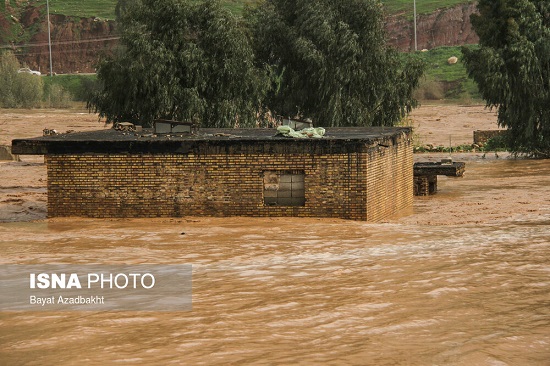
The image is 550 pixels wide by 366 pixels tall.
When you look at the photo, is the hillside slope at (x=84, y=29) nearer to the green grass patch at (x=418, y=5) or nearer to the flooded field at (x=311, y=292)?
the green grass patch at (x=418, y=5)

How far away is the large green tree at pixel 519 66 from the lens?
43.9 metres

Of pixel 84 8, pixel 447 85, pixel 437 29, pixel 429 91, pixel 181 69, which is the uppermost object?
pixel 84 8

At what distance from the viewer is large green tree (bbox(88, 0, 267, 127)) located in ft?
123

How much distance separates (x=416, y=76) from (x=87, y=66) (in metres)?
72.6

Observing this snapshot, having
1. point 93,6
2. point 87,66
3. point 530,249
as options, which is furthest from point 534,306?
point 93,6

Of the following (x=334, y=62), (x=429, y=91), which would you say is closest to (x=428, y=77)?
(x=429, y=91)

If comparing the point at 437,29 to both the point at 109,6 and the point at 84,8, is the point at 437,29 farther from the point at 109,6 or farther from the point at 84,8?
the point at 84,8

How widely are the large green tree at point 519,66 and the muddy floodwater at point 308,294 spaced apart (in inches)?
833

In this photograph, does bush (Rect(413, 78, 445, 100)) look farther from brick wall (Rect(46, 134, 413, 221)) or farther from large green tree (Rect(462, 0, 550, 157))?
brick wall (Rect(46, 134, 413, 221))

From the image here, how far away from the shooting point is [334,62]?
4112 centimetres

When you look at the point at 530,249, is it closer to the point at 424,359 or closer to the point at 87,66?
the point at 424,359

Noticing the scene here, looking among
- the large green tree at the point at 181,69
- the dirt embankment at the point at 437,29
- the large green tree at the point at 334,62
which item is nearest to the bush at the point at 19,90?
the large green tree at the point at 334,62

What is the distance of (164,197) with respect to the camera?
75.9 feet

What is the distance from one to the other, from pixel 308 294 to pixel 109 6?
108706 millimetres
